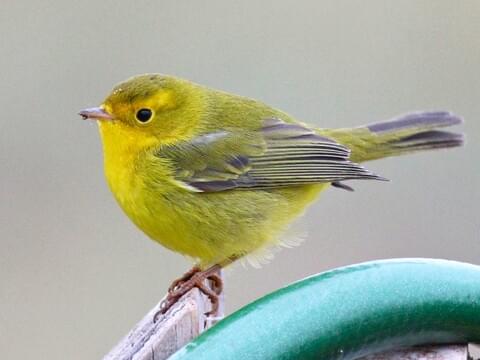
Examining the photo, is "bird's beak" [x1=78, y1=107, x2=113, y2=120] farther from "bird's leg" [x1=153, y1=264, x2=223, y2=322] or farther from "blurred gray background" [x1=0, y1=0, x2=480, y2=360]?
"blurred gray background" [x1=0, y1=0, x2=480, y2=360]

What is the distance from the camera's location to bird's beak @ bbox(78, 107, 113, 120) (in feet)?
13.6

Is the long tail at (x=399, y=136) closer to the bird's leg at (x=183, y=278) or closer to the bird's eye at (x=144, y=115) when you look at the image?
the bird's eye at (x=144, y=115)

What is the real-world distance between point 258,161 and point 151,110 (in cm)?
53

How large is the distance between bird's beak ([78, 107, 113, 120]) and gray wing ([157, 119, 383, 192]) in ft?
0.93

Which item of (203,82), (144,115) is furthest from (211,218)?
(203,82)

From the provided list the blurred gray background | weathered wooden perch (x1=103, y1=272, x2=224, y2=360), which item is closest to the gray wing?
weathered wooden perch (x1=103, y1=272, x2=224, y2=360)

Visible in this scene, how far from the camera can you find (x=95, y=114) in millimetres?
4199

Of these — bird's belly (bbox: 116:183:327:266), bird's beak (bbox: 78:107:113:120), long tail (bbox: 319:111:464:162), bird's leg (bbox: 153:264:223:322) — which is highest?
long tail (bbox: 319:111:464:162)

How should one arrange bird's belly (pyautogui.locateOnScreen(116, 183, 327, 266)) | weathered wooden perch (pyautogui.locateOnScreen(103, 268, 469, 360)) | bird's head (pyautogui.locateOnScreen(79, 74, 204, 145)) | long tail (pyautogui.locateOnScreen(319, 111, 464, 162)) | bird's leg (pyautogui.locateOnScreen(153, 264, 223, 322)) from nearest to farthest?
weathered wooden perch (pyautogui.locateOnScreen(103, 268, 469, 360))
bird's leg (pyautogui.locateOnScreen(153, 264, 223, 322))
bird's belly (pyautogui.locateOnScreen(116, 183, 327, 266))
bird's head (pyautogui.locateOnScreen(79, 74, 204, 145))
long tail (pyautogui.locateOnScreen(319, 111, 464, 162))

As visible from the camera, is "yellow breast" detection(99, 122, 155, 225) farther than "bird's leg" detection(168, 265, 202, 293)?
Result: Yes

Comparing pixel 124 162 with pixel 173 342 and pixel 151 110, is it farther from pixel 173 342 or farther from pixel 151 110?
pixel 173 342

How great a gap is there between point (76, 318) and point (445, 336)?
426 cm

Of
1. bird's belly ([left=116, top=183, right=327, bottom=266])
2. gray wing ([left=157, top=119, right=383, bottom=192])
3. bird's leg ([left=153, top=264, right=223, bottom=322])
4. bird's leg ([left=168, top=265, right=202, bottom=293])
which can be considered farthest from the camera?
gray wing ([left=157, top=119, right=383, bottom=192])

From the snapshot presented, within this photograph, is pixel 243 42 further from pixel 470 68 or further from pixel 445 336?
pixel 445 336
